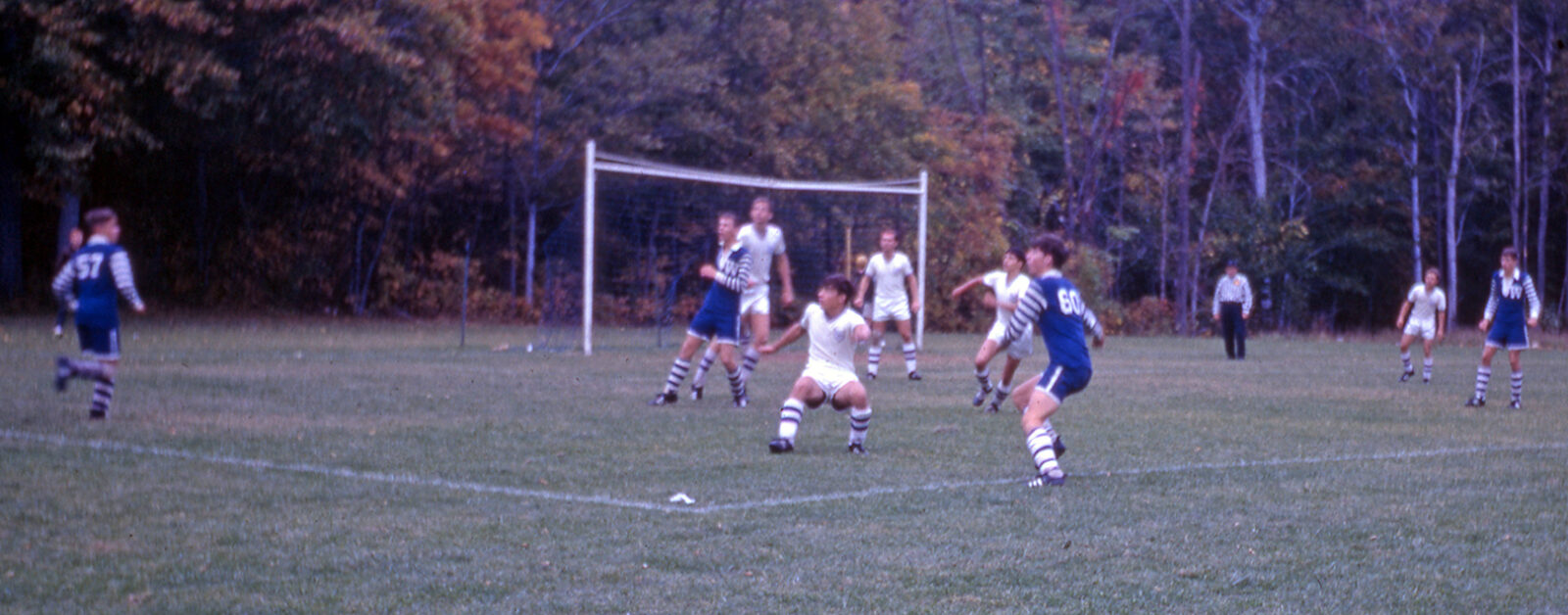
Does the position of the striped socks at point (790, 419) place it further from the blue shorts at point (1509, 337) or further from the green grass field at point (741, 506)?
the blue shorts at point (1509, 337)

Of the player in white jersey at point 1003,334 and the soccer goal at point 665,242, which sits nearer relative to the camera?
the player in white jersey at point 1003,334

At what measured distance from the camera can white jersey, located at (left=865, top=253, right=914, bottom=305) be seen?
18.5 meters

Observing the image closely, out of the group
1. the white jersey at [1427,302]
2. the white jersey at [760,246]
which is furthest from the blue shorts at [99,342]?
the white jersey at [1427,302]

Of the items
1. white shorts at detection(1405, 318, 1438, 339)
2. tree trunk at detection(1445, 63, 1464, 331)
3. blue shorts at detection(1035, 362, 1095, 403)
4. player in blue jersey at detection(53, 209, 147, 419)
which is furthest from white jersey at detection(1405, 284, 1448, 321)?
tree trunk at detection(1445, 63, 1464, 331)

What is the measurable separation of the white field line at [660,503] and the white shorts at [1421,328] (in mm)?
9777

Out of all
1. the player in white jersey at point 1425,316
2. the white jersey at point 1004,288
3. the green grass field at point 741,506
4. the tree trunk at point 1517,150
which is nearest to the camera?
the green grass field at point 741,506

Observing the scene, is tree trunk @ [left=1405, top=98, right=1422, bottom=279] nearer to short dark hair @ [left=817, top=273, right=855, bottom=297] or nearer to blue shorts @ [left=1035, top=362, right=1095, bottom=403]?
short dark hair @ [left=817, top=273, right=855, bottom=297]

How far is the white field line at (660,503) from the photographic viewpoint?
25.4 feet

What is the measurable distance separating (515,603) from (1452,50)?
46.5 meters

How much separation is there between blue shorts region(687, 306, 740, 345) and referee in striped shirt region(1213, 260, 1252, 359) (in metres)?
13.9

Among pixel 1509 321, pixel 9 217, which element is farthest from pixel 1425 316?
pixel 9 217

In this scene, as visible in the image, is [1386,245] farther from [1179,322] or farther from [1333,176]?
[1179,322]

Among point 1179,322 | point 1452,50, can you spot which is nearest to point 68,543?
point 1179,322

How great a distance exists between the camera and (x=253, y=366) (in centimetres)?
1772
